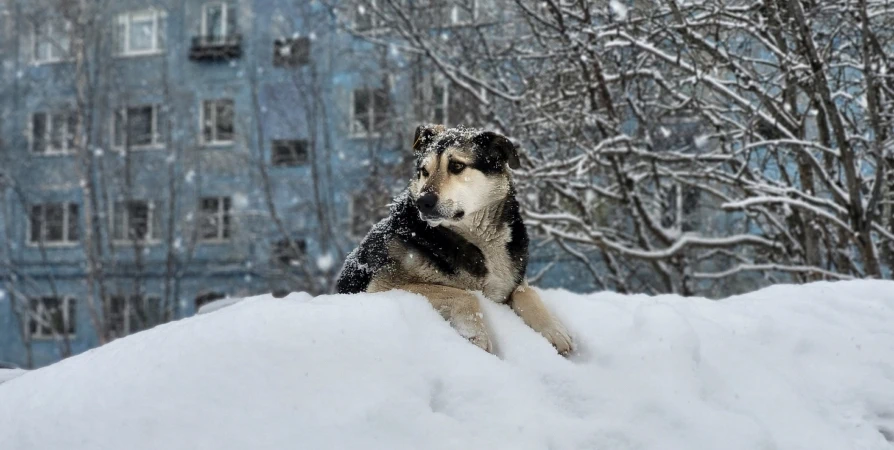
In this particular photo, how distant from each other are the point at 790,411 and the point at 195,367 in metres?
2.22

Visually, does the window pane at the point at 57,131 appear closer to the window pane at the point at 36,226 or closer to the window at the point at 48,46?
the window at the point at 48,46

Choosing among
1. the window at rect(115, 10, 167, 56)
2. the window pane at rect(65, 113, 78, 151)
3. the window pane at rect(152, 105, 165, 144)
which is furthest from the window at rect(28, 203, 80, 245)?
the window at rect(115, 10, 167, 56)

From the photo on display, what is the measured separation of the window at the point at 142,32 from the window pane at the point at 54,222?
19.5 feet

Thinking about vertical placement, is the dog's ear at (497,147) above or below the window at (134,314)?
above

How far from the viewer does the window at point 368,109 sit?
17.5m

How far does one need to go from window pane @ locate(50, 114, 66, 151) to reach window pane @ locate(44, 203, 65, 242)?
2.05 metres

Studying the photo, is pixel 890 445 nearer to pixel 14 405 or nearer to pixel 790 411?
pixel 790 411

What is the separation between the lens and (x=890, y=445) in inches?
106

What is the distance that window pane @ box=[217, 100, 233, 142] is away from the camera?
23.3 metres

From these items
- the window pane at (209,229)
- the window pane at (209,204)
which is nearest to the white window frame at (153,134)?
the window pane at (209,204)

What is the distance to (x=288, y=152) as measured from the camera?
23094 millimetres

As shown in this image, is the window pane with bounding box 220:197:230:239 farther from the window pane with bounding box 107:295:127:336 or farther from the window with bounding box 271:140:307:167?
the window pane with bounding box 107:295:127:336

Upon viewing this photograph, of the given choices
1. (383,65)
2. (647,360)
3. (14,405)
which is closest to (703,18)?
(647,360)

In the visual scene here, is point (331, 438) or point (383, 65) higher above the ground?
point (383, 65)
